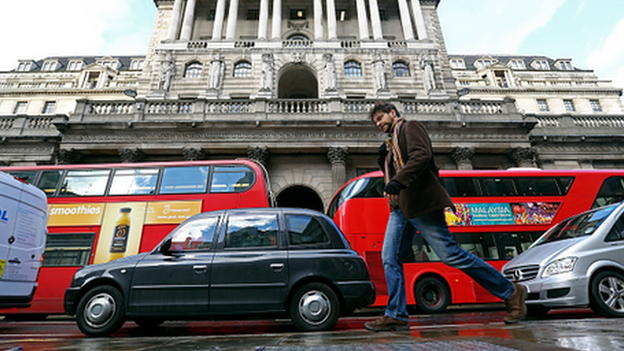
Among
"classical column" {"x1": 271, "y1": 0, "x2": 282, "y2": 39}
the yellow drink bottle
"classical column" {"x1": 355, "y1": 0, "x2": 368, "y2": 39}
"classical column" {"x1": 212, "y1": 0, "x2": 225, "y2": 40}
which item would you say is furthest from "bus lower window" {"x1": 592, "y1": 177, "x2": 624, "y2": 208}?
"classical column" {"x1": 212, "y1": 0, "x2": 225, "y2": 40}

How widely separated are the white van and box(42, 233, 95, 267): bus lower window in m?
1.51

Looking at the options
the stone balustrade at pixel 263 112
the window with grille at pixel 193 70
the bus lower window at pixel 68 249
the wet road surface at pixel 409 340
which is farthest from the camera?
the window with grille at pixel 193 70

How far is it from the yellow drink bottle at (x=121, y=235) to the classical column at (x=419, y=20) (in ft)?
73.9

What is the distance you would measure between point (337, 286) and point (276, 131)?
39.9 ft

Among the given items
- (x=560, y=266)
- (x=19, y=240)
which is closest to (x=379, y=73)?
(x=560, y=266)

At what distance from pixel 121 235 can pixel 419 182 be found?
7.57 meters

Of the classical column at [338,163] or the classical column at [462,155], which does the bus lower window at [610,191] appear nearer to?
the classical column at [462,155]

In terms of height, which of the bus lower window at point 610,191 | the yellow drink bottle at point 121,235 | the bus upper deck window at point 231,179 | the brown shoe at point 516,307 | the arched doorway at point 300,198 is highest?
the arched doorway at point 300,198

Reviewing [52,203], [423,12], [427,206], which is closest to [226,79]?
[52,203]

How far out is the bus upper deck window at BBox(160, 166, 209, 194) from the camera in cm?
813

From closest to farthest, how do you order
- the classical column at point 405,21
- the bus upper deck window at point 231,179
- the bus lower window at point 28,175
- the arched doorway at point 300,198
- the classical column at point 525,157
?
the bus upper deck window at point 231,179, the bus lower window at point 28,175, the classical column at point 525,157, the arched doorway at point 300,198, the classical column at point 405,21

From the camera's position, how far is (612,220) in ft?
15.8

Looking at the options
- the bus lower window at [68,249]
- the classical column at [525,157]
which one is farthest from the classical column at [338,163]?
the bus lower window at [68,249]

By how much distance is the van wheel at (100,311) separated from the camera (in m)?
3.90
